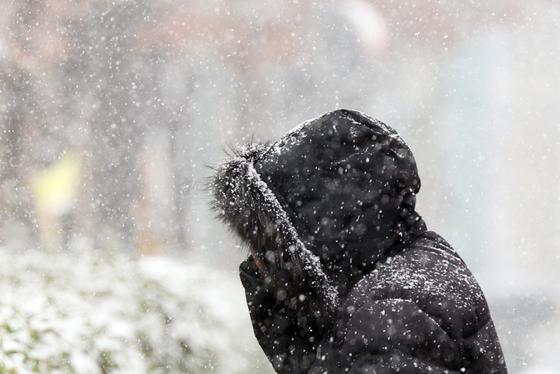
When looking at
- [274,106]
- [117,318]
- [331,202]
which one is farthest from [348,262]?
[274,106]

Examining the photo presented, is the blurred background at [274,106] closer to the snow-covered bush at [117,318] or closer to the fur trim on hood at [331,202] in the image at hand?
the snow-covered bush at [117,318]

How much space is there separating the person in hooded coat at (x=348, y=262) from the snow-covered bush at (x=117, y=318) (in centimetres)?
161

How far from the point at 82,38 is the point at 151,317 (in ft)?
12.3

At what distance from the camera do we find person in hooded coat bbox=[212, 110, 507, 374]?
1273mm

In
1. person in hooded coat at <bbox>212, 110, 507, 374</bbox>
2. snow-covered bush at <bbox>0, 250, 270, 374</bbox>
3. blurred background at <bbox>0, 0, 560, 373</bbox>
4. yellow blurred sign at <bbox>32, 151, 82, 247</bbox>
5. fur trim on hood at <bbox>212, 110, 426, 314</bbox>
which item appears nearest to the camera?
person in hooded coat at <bbox>212, 110, 507, 374</bbox>

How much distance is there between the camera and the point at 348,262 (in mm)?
1398

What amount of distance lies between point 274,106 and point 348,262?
18.7 ft

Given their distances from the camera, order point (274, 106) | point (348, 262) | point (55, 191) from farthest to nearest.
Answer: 1. point (274, 106)
2. point (55, 191)
3. point (348, 262)

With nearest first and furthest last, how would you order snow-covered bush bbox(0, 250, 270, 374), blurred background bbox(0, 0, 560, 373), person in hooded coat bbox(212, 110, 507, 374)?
person in hooded coat bbox(212, 110, 507, 374) → snow-covered bush bbox(0, 250, 270, 374) → blurred background bbox(0, 0, 560, 373)

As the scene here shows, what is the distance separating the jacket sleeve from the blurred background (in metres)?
4.91

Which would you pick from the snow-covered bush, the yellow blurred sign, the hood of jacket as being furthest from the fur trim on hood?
the yellow blurred sign

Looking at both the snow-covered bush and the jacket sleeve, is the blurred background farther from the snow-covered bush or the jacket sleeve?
the jacket sleeve

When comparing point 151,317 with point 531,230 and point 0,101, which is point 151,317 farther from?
point 531,230

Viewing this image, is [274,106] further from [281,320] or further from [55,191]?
[281,320]
